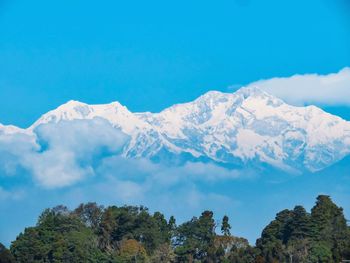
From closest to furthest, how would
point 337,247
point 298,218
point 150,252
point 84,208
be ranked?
1. point 337,247
2. point 298,218
3. point 150,252
4. point 84,208

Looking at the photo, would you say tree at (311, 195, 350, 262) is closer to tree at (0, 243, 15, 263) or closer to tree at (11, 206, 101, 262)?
tree at (11, 206, 101, 262)

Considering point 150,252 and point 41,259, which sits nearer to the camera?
point 41,259

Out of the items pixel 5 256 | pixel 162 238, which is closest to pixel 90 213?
pixel 162 238

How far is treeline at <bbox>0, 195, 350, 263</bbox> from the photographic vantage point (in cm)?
9688

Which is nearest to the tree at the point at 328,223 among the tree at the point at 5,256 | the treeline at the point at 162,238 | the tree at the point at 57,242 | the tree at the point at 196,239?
the treeline at the point at 162,238

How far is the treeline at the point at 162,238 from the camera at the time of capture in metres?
96.9

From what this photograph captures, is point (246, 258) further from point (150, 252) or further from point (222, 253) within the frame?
point (150, 252)

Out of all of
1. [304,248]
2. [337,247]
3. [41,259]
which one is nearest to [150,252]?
[41,259]

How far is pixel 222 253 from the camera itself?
344 feet

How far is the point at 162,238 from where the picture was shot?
112438 millimetres

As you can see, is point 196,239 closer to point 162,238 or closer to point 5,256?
point 162,238

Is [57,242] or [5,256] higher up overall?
[57,242]

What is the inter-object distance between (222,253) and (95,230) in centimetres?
1732

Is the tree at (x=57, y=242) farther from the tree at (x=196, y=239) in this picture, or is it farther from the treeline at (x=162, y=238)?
the tree at (x=196, y=239)
